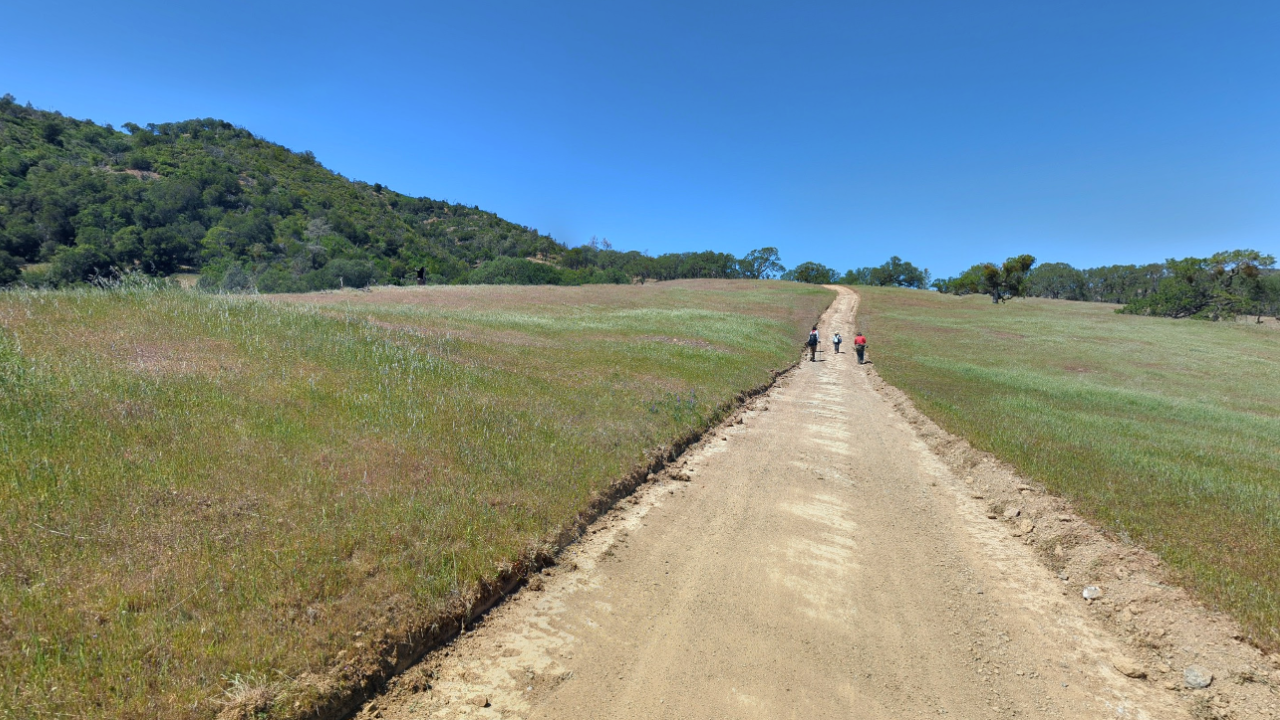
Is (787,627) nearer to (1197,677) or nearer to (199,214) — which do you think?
(1197,677)

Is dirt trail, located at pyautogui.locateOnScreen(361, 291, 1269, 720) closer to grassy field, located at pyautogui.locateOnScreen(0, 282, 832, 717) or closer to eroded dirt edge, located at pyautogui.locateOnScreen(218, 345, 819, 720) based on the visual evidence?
eroded dirt edge, located at pyautogui.locateOnScreen(218, 345, 819, 720)

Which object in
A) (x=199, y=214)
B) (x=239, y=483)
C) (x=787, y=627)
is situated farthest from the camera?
(x=199, y=214)

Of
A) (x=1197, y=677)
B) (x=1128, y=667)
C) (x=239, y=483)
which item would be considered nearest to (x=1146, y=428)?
(x=1197, y=677)

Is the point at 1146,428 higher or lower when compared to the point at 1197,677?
higher

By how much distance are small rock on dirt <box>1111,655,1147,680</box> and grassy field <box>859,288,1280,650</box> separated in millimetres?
1242

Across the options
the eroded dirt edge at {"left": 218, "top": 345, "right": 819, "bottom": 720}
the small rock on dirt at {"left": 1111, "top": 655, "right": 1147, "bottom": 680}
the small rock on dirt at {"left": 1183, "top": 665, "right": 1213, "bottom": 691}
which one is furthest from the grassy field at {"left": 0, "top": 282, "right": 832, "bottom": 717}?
the small rock on dirt at {"left": 1183, "top": 665, "right": 1213, "bottom": 691}

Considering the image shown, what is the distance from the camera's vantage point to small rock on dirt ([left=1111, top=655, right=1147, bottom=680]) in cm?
508

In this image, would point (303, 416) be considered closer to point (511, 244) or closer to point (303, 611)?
point (303, 611)

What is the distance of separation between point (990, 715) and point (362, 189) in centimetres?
22255

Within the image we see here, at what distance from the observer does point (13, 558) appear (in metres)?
4.52

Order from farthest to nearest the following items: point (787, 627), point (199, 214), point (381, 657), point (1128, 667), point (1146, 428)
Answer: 1. point (199, 214)
2. point (1146, 428)
3. point (787, 627)
4. point (1128, 667)
5. point (381, 657)

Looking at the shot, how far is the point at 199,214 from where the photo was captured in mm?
95438

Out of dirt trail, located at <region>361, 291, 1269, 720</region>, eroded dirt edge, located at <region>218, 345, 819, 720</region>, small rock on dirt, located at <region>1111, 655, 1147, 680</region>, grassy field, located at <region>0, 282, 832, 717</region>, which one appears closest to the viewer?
A: eroded dirt edge, located at <region>218, 345, 819, 720</region>

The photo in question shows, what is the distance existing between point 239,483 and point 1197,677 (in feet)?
36.7
